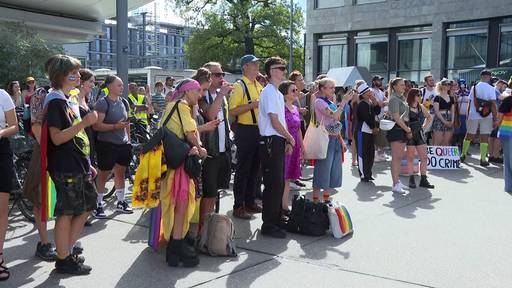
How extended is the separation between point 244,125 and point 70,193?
109 inches

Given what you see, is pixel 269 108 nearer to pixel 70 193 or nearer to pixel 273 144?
pixel 273 144

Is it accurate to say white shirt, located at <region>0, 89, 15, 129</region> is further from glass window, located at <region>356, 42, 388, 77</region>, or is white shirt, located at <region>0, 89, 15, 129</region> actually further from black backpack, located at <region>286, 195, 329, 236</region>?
glass window, located at <region>356, 42, 388, 77</region>

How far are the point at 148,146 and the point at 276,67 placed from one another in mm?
1858

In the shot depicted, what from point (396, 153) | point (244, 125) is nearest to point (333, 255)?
point (244, 125)

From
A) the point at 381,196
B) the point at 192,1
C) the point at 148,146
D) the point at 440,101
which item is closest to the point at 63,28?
the point at 440,101

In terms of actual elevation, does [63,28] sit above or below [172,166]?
above

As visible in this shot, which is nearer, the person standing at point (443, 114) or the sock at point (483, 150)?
the person standing at point (443, 114)

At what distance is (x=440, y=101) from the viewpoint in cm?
1145

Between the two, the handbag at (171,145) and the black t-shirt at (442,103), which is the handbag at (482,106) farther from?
the handbag at (171,145)

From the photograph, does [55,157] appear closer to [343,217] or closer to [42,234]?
[42,234]

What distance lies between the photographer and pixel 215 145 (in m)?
5.69

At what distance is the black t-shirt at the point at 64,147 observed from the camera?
14.1 ft

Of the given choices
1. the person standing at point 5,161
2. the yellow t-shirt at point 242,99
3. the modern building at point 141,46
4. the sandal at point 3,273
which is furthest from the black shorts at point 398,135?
the modern building at point 141,46

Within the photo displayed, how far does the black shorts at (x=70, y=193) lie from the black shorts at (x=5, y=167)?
0.41 metres
